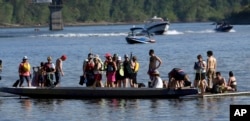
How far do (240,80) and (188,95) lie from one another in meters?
14.0

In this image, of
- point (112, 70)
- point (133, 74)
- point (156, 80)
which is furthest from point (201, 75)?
point (112, 70)

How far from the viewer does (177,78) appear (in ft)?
124

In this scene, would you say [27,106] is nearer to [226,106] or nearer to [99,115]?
[99,115]

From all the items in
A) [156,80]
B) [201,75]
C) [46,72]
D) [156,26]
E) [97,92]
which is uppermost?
[156,26]

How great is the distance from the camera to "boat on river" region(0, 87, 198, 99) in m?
38.8

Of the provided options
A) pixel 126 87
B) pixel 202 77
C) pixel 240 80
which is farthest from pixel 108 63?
pixel 240 80

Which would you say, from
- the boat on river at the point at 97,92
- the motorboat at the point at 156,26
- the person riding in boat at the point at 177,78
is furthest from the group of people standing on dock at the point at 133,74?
the motorboat at the point at 156,26

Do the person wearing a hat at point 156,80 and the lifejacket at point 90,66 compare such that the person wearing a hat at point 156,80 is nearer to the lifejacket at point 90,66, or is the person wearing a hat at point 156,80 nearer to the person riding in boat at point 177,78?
the person riding in boat at point 177,78

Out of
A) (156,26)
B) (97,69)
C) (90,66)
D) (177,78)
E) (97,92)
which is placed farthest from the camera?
(156,26)

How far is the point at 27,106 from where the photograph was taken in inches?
1537

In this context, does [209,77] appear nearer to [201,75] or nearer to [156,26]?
[201,75]

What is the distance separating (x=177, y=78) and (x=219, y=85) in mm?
2324

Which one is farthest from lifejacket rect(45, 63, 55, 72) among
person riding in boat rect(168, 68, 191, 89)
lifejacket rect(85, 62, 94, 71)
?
person riding in boat rect(168, 68, 191, 89)

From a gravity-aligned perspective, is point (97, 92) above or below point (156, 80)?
below
